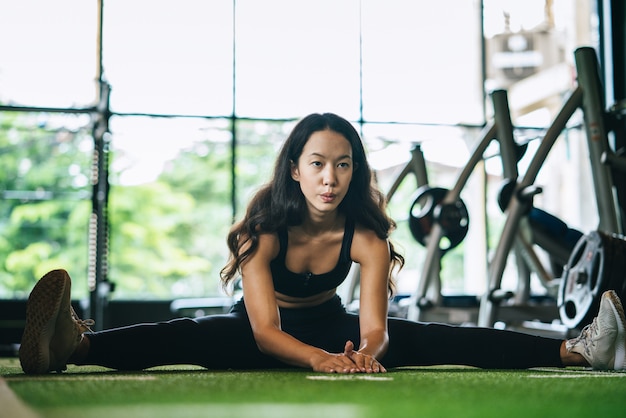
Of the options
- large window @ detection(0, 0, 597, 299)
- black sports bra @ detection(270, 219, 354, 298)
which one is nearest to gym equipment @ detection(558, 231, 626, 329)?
black sports bra @ detection(270, 219, 354, 298)

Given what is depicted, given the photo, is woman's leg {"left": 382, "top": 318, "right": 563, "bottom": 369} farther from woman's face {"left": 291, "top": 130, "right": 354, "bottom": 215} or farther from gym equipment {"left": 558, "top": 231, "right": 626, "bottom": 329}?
gym equipment {"left": 558, "top": 231, "right": 626, "bottom": 329}

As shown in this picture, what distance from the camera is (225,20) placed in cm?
558

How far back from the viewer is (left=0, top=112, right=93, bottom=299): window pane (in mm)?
5480

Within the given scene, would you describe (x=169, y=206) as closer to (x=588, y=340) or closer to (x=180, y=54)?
(x=180, y=54)

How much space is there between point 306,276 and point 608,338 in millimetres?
728

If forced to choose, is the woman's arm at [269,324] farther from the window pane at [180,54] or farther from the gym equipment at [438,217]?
the window pane at [180,54]

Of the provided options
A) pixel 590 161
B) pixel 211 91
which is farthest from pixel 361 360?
pixel 211 91

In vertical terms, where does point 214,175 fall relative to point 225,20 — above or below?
below

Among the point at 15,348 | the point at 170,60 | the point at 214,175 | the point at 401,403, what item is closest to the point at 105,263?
the point at 15,348

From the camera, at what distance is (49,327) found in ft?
5.57

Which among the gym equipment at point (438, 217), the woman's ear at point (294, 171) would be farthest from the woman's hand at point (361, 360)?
the gym equipment at point (438, 217)

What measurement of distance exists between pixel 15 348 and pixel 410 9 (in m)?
3.50

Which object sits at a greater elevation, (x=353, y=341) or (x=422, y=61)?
(x=422, y=61)

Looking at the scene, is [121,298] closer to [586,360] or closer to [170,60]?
[170,60]
